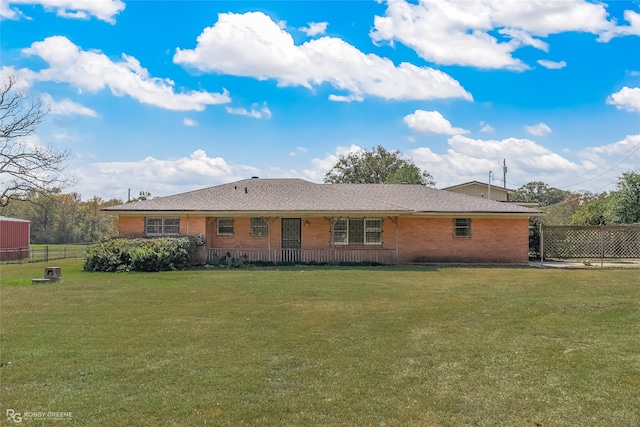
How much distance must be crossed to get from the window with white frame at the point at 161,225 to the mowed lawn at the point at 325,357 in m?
10.3

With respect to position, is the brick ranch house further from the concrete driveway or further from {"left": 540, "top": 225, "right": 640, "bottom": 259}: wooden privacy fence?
{"left": 540, "top": 225, "right": 640, "bottom": 259}: wooden privacy fence

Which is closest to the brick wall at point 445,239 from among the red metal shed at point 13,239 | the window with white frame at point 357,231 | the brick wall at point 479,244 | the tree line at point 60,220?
the brick wall at point 479,244

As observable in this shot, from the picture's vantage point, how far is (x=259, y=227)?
23.2 meters

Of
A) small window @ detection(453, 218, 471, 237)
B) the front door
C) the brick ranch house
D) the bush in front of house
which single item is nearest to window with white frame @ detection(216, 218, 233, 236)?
the brick ranch house

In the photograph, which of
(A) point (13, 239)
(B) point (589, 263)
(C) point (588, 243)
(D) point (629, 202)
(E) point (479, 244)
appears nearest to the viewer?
(B) point (589, 263)

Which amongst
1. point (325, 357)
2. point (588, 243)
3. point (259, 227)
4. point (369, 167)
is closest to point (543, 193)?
point (369, 167)

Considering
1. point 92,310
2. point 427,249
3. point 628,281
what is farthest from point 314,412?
point 427,249

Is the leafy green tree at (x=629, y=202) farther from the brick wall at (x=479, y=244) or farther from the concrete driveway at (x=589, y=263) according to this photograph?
the brick wall at (x=479, y=244)

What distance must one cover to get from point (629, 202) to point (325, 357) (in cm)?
2884

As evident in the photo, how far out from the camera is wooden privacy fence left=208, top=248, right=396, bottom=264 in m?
22.2

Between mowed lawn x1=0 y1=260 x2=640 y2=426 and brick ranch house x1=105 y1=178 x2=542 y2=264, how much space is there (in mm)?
9548

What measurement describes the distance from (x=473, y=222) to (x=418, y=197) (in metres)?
3.33

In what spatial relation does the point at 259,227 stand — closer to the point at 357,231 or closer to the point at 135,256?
the point at 357,231

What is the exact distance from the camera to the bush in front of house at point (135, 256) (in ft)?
61.5
